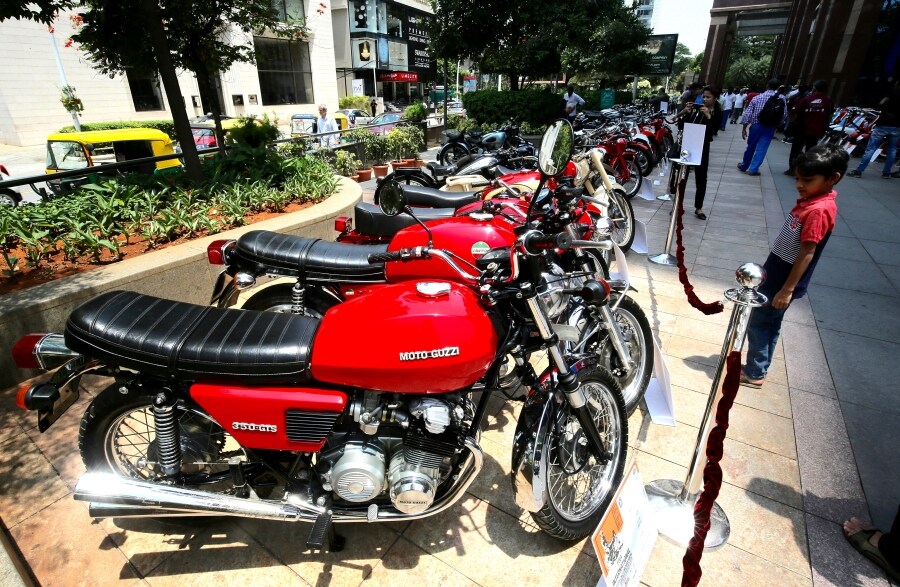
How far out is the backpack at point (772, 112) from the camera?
8.68 m

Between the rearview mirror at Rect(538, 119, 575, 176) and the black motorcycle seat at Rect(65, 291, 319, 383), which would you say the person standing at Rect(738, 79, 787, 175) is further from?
the black motorcycle seat at Rect(65, 291, 319, 383)

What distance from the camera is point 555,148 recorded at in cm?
205

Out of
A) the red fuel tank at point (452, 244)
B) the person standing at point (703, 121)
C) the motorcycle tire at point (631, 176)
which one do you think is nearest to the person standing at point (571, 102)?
the motorcycle tire at point (631, 176)

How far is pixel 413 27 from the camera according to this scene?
148ft

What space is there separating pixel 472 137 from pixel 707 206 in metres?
5.39

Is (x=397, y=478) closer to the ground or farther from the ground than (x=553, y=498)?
farther from the ground

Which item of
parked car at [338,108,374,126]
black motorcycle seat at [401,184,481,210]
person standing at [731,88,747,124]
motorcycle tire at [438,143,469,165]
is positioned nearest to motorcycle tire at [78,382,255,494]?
black motorcycle seat at [401,184,481,210]

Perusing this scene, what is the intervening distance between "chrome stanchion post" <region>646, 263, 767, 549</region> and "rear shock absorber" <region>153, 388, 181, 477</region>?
2.27m

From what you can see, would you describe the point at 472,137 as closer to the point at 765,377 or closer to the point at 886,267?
the point at 886,267

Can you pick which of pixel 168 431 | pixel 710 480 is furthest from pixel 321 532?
pixel 710 480

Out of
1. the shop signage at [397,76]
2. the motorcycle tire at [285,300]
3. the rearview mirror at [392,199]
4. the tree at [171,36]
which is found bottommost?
the motorcycle tire at [285,300]

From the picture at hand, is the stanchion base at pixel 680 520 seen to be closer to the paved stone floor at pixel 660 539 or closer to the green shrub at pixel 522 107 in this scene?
the paved stone floor at pixel 660 539

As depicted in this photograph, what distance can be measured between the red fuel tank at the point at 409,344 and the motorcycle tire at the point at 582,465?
21.4 inches

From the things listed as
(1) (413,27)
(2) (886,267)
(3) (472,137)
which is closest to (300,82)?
(1) (413,27)
